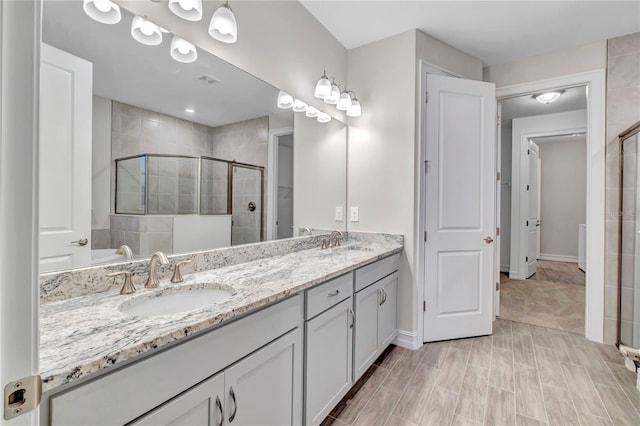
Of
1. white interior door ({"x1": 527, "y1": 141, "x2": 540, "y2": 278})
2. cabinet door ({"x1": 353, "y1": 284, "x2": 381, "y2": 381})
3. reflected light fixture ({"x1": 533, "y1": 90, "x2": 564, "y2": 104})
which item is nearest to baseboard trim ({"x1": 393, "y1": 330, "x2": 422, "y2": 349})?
cabinet door ({"x1": 353, "y1": 284, "x2": 381, "y2": 381})

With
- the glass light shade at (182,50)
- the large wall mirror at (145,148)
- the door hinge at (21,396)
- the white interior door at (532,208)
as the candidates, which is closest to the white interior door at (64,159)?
the large wall mirror at (145,148)

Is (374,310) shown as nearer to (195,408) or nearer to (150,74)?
(195,408)

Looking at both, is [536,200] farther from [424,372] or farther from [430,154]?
[424,372]

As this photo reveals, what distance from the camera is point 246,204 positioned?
1.79 metres

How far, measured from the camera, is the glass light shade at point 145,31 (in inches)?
47.8

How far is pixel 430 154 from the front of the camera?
2.51 metres

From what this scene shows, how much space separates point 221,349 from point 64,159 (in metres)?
0.87

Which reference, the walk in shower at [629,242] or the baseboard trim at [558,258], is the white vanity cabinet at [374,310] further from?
the baseboard trim at [558,258]

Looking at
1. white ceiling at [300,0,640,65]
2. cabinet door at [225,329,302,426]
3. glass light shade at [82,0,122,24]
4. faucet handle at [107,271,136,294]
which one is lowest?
cabinet door at [225,329,302,426]

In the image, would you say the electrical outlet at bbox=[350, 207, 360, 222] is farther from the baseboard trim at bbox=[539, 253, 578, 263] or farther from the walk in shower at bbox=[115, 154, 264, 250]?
the baseboard trim at bbox=[539, 253, 578, 263]

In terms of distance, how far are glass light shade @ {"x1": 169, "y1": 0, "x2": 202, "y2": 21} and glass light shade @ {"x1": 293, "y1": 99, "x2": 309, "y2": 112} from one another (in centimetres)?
88

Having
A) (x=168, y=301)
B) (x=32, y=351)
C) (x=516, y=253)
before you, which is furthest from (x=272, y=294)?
(x=516, y=253)

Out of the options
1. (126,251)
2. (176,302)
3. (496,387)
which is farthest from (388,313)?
(126,251)

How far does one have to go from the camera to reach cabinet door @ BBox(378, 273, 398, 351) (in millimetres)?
2123
